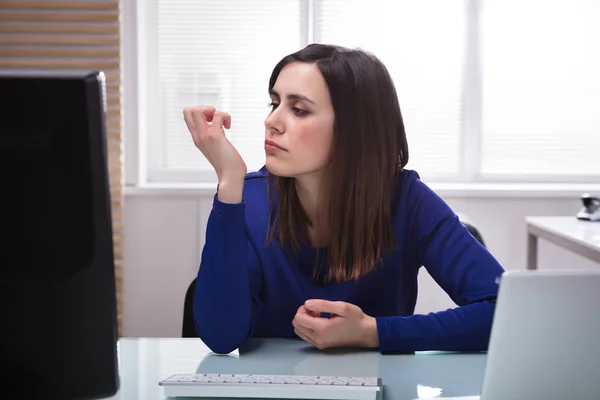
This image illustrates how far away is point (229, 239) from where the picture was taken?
140cm

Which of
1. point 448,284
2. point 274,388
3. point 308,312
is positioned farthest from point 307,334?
point 448,284

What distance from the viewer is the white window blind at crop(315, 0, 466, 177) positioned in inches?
141

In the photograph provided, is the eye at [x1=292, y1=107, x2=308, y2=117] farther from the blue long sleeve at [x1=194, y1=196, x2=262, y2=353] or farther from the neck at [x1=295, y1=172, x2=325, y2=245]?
the blue long sleeve at [x1=194, y1=196, x2=262, y2=353]

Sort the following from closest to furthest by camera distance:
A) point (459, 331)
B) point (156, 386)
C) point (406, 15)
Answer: point (156, 386) → point (459, 331) → point (406, 15)

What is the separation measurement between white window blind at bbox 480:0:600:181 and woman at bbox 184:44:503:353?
84.6 inches

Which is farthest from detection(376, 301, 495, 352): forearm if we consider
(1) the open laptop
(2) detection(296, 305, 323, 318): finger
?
(1) the open laptop

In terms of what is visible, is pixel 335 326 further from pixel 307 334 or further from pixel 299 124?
pixel 299 124

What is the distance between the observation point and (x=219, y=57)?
3613 millimetres

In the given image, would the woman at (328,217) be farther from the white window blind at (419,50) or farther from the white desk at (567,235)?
the white window blind at (419,50)

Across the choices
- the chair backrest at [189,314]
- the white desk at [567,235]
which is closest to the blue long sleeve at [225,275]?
the chair backrest at [189,314]

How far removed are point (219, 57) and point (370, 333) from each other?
8.26ft

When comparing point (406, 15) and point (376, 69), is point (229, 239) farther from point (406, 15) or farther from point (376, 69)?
point (406, 15)

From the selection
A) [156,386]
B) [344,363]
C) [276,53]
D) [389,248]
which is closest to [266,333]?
[389,248]

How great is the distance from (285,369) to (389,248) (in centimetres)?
45
